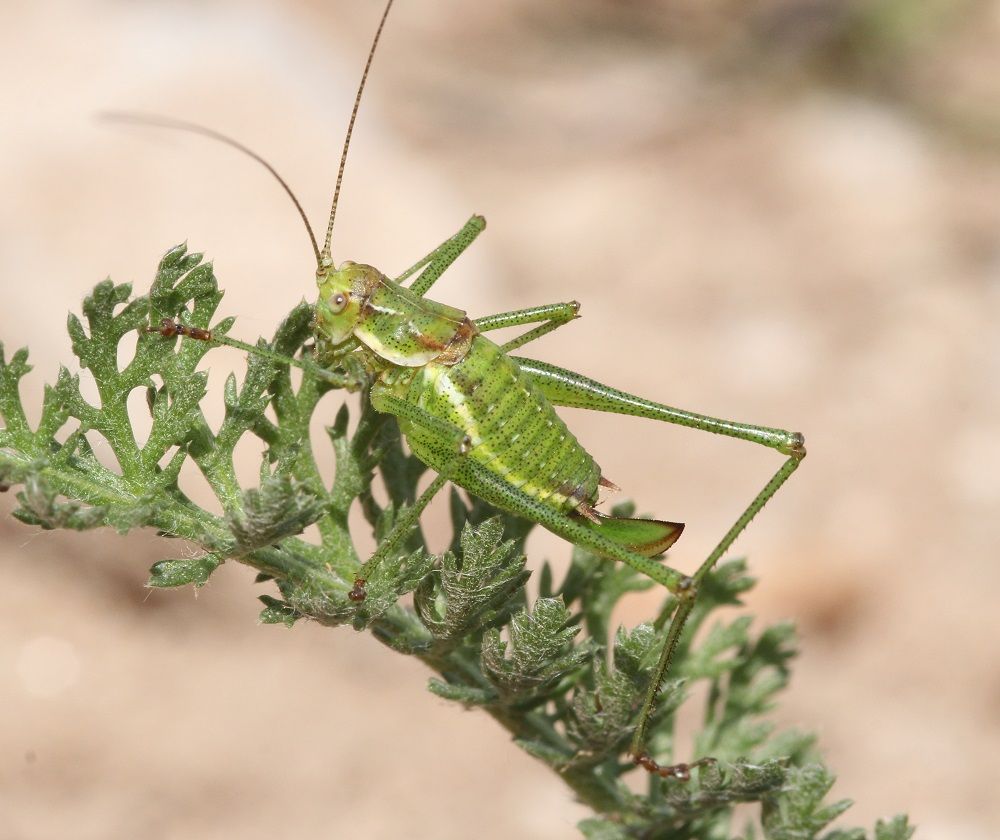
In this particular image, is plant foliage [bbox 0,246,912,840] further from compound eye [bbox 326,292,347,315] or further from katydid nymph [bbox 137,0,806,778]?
compound eye [bbox 326,292,347,315]

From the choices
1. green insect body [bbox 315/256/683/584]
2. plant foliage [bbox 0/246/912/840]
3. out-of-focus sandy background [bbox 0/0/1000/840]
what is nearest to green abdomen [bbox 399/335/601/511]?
green insect body [bbox 315/256/683/584]

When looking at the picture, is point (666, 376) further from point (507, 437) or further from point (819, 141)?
point (507, 437)

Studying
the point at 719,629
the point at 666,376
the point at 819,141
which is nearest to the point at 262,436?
the point at 719,629

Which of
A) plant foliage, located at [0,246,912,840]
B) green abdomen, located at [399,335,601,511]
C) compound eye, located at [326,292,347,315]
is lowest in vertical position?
plant foliage, located at [0,246,912,840]

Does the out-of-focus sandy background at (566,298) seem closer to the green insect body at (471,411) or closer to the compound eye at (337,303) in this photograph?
the green insect body at (471,411)

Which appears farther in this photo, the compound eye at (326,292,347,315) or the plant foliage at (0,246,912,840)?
the compound eye at (326,292,347,315)

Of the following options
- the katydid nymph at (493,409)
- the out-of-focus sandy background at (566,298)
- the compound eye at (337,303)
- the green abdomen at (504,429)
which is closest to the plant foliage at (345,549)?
the katydid nymph at (493,409)

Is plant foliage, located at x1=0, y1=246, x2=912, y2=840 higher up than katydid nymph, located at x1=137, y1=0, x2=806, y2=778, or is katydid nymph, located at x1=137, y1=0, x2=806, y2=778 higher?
katydid nymph, located at x1=137, y1=0, x2=806, y2=778
